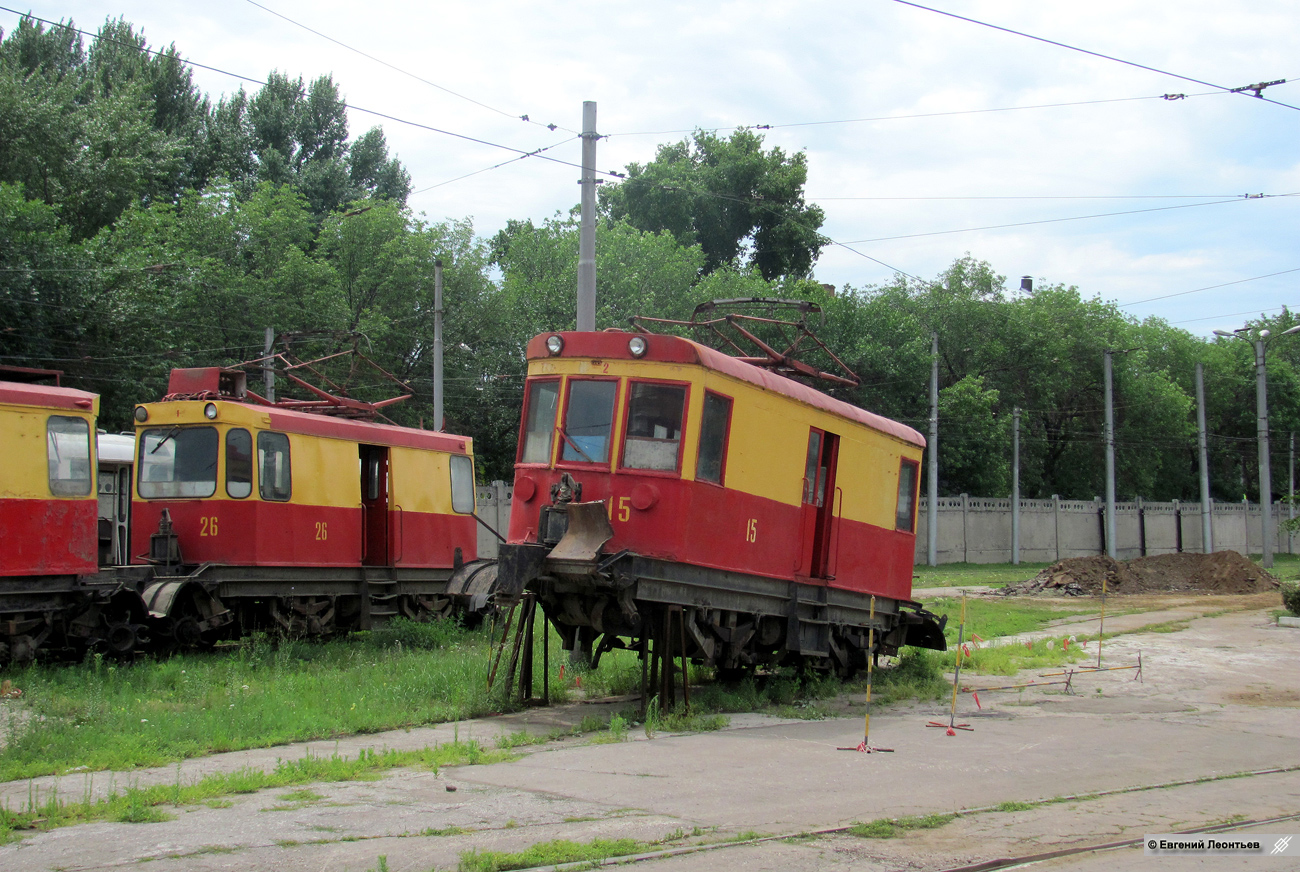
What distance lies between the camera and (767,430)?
11812mm

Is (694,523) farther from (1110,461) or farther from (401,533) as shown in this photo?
(1110,461)

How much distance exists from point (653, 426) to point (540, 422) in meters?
1.24

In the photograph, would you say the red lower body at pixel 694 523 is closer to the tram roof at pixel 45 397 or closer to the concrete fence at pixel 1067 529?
the tram roof at pixel 45 397

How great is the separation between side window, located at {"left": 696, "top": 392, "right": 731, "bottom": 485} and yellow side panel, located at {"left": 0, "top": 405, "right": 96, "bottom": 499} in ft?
24.0

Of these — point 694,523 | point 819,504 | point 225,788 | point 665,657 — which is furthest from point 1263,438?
point 225,788

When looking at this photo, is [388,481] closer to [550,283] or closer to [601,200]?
[550,283]

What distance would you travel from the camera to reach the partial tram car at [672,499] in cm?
1054

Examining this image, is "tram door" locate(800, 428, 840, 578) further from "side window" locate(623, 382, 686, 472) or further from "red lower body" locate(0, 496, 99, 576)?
"red lower body" locate(0, 496, 99, 576)

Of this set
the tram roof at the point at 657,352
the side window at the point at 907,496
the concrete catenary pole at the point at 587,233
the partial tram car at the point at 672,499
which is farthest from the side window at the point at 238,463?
the side window at the point at 907,496

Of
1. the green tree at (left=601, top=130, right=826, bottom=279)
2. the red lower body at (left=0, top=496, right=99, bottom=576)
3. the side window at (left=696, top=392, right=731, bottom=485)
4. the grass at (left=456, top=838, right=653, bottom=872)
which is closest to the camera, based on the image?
the grass at (left=456, top=838, right=653, bottom=872)

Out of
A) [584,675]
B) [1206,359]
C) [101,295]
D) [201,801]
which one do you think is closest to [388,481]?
[584,675]

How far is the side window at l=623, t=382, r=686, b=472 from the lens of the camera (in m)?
10.7

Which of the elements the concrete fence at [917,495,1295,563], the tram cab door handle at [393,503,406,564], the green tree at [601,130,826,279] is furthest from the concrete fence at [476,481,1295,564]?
the tram cab door handle at [393,503,406,564]

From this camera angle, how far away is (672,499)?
34.7 ft
